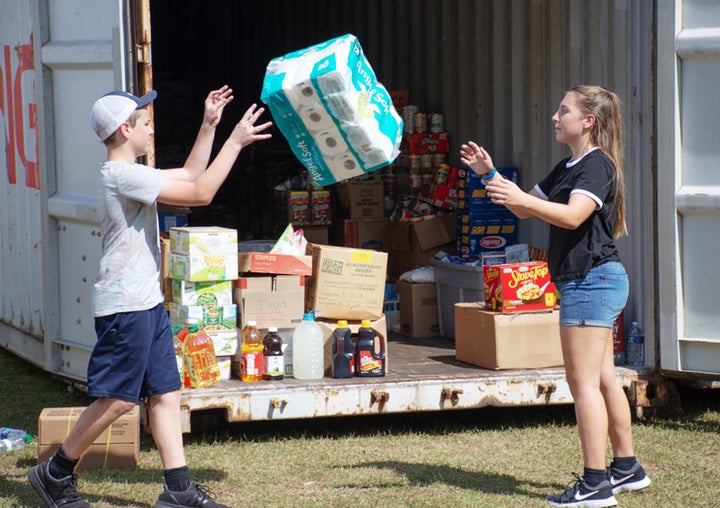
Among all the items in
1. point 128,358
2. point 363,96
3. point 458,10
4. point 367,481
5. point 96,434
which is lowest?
point 367,481

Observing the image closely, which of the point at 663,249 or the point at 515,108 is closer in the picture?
the point at 663,249

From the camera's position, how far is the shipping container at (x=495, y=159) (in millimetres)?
6176

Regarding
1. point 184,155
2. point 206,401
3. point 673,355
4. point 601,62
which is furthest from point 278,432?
point 184,155

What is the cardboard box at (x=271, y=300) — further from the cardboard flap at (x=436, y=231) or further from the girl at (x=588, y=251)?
the cardboard flap at (x=436, y=231)

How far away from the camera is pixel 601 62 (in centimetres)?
701

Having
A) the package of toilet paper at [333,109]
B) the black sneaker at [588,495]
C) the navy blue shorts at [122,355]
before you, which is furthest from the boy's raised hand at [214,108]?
the black sneaker at [588,495]

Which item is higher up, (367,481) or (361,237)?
(361,237)

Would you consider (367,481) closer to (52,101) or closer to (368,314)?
(368,314)

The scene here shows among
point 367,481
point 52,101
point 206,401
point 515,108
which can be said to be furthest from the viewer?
point 515,108

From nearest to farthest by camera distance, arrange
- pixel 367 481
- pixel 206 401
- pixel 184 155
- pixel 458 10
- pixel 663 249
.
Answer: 1. pixel 367 481
2. pixel 206 401
3. pixel 663 249
4. pixel 458 10
5. pixel 184 155

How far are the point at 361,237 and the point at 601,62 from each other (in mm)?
2968

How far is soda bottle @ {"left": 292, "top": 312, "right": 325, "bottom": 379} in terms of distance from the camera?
644cm

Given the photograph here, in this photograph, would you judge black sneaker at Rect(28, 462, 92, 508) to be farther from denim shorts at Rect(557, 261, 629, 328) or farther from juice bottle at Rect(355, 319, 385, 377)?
denim shorts at Rect(557, 261, 629, 328)

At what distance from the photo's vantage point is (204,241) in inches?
247
